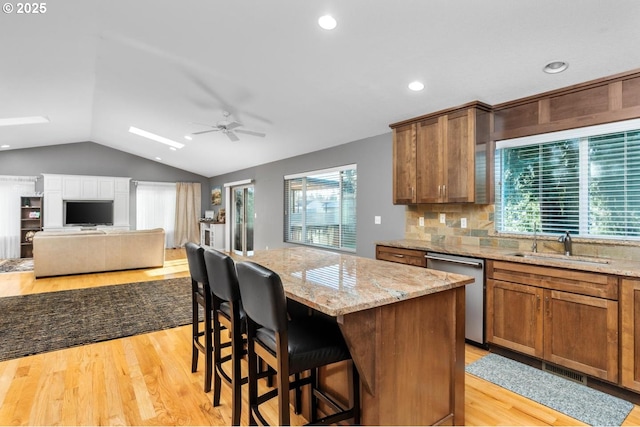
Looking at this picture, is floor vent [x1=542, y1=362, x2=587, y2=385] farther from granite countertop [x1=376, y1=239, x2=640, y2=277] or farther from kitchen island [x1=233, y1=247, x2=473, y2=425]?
kitchen island [x1=233, y1=247, x2=473, y2=425]

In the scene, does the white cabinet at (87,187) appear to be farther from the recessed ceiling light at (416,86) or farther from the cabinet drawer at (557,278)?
the cabinet drawer at (557,278)

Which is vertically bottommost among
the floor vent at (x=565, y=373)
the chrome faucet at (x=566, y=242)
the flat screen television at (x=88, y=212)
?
the floor vent at (x=565, y=373)

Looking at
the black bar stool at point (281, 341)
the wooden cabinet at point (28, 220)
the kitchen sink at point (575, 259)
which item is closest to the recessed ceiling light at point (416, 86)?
the kitchen sink at point (575, 259)

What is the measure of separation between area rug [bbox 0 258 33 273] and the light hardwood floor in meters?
5.35

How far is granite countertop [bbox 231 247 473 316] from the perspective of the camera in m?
1.41

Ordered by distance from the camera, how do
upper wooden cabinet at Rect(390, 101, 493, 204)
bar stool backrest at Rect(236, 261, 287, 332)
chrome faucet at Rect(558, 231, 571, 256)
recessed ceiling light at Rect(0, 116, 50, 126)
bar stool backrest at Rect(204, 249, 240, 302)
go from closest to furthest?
1. bar stool backrest at Rect(236, 261, 287, 332)
2. bar stool backrest at Rect(204, 249, 240, 302)
3. chrome faucet at Rect(558, 231, 571, 256)
4. upper wooden cabinet at Rect(390, 101, 493, 204)
5. recessed ceiling light at Rect(0, 116, 50, 126)

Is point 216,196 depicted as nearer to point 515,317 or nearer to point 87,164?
point 87,164

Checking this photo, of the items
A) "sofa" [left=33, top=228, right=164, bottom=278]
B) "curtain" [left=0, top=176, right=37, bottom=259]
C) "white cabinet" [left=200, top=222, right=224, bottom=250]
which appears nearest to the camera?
"sofa" [left=33, top=228, right=164, bottom=278]

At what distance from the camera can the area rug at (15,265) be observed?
6723 mm

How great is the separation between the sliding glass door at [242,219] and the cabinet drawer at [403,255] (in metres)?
4.95

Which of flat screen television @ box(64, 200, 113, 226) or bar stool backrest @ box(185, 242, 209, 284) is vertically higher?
flat screen television @ box(64, 200, 113, 226)

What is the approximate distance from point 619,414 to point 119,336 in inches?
162

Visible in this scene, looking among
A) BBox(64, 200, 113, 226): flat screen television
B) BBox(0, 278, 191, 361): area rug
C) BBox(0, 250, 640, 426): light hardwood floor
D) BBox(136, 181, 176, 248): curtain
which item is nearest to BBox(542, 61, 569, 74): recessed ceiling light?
BBox(0, 250, 640, 426): light hardwood floor

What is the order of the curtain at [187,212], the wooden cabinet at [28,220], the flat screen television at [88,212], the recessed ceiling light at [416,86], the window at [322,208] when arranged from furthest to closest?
1. the curtain at [187,212]
2. the flat screen television at [88,212]
3. the wooden cabinet at [28,220]
4. the window at [322,208]
5. the recessed ceiling light at [416,86]
